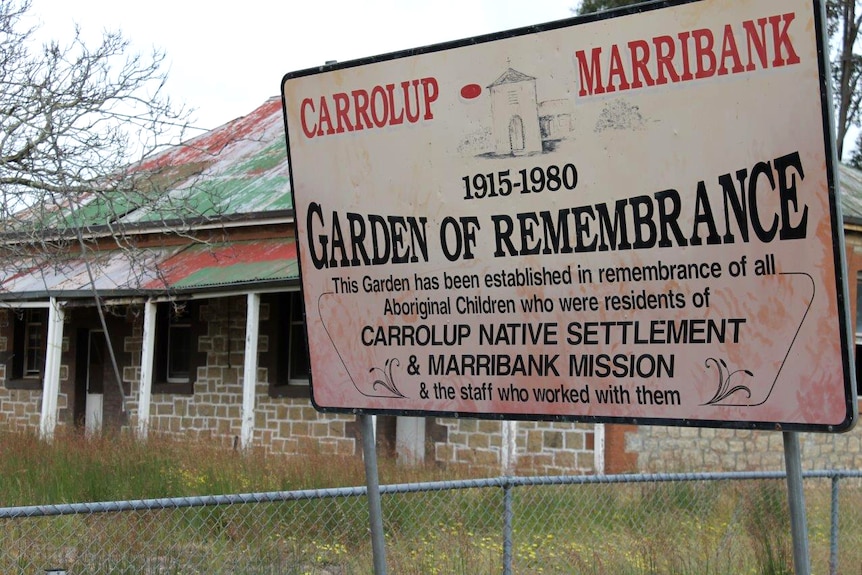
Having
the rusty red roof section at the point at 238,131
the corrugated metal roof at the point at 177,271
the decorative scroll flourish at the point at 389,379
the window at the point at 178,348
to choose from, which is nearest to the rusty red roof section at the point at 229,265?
the corrugated metal roof at the point at 177,271

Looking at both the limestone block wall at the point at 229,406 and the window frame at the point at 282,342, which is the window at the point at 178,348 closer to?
the limestone block wall at the point at 229,406

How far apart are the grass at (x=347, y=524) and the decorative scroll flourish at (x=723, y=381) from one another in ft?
11.0

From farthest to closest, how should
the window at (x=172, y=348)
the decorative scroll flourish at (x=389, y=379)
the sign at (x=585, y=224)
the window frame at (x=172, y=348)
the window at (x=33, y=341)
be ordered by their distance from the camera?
the window at (x=33, y=341) < the window at (x=172, y=348) < the window frame at (x=172, y=348) < the decorative scroll flourish at (x=389, y=379) < the sign at (x=585, y=224)

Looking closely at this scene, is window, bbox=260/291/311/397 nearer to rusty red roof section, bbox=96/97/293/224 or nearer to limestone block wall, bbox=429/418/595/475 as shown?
rusty red roof section, bbox=96/97/293/224

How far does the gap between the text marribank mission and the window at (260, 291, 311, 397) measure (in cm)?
1227

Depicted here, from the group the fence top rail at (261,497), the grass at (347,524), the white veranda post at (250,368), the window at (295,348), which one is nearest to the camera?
the fence top rail at (261,497)

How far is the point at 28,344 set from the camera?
20.5 meters

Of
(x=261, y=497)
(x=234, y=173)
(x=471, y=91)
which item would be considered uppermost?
(x=234, y=173)

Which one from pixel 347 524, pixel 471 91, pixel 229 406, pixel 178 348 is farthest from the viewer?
pixel 178 348

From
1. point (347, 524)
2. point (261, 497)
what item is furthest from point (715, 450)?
point (261, 497)

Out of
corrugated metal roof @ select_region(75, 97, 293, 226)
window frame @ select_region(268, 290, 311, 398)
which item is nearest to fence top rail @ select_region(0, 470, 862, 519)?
window frame @ select_region(268, 290, 311, 398)

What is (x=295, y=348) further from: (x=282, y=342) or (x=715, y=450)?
(x=715, y=450)

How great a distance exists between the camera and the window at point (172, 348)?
1777 cm

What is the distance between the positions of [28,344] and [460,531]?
1490 cm
